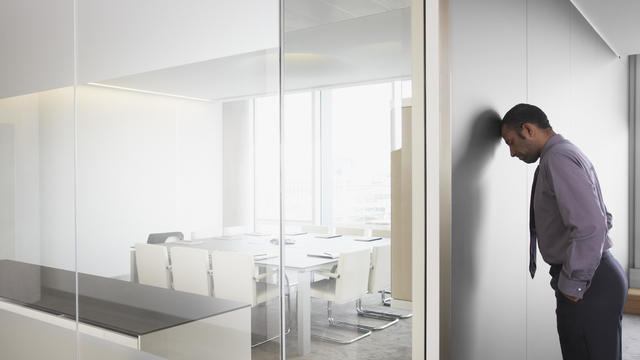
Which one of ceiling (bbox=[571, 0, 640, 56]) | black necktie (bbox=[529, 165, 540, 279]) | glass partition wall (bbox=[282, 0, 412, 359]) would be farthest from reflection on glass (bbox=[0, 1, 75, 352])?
ceiling (bbox=[571, 0, 640, 56])

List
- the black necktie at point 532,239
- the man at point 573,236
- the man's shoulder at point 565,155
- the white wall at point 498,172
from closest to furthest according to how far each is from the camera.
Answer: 1. the man at point 573,236
2. the man's shoulder at point 565,155
3. the white wall at point 498,172
4. the black necktie at point 532,239

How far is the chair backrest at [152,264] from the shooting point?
72.2 inches

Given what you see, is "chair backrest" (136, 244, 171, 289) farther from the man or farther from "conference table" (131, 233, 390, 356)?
the man

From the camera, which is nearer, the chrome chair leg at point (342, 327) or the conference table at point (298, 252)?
the conference table at point (298, 252)

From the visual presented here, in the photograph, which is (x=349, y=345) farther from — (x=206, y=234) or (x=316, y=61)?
(x=316, y=61)

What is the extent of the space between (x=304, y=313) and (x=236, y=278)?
0.34 m

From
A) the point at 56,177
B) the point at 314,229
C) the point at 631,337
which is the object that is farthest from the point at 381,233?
the point at 631,337

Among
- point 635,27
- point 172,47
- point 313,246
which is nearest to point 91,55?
point 172,47

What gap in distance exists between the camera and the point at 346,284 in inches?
78.8

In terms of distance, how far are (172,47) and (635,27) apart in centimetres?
498

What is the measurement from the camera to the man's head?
8.32 feet

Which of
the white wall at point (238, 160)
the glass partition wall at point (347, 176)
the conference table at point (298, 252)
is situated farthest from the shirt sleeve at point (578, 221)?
the white wall at point (238, 160)

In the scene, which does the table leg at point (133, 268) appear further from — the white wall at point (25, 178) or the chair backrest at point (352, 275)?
the chair backrest at point (352, 275)

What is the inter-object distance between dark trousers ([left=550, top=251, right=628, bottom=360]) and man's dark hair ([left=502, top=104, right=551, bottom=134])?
79 centimetres
